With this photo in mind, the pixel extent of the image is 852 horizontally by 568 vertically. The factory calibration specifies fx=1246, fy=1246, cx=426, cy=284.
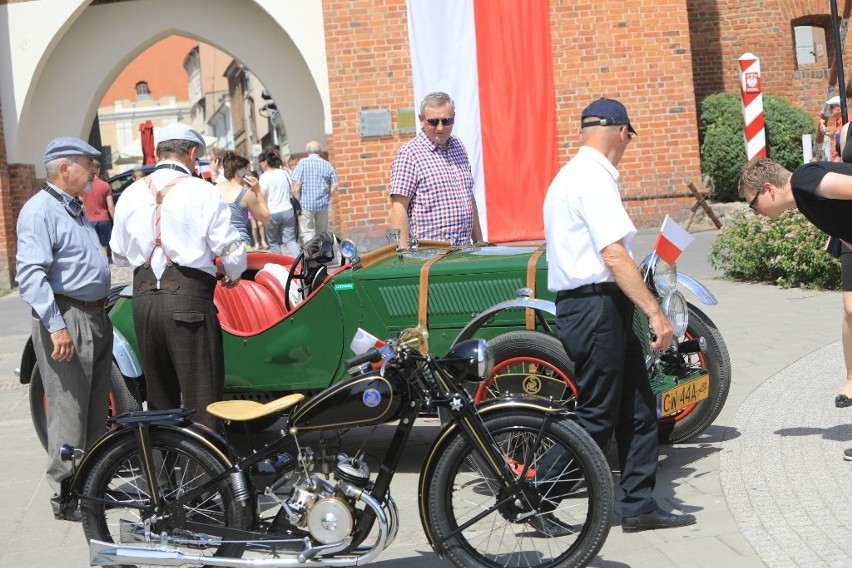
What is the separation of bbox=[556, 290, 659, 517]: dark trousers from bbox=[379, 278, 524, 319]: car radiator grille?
1.12 meters

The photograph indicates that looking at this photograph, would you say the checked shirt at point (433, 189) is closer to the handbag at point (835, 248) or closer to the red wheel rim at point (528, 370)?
the red wheel rim at point (528, 370)

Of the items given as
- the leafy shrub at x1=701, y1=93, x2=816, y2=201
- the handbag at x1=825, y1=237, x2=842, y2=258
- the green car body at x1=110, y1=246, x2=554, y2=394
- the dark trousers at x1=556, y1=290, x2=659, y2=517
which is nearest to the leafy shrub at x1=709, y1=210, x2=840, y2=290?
the handbag at x1=825, y1=237, x2=842, y2=258

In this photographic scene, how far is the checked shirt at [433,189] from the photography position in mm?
7297

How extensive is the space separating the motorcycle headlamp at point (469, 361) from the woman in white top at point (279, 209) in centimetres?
1024

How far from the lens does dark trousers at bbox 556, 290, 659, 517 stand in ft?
16.2

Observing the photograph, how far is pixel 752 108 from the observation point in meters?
17.3

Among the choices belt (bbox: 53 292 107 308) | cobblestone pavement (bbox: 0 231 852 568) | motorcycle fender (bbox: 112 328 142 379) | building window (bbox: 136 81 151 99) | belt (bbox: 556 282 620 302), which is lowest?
cobblestone pavement (bbox: 0 231 852 568)

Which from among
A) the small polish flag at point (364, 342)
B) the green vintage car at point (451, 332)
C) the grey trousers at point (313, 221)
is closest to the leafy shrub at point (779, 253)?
the green vintage car at point (451, 332)

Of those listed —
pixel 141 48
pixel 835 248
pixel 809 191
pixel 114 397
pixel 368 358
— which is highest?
pixel 141 48

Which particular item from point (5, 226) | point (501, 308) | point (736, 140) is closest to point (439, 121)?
point (501, 308)

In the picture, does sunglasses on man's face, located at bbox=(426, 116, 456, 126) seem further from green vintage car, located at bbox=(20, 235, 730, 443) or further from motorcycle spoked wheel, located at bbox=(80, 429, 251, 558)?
motorcycle spoked wheel, located at bbox=(80, 429, 251, 558)

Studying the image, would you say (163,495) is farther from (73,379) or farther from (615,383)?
(615,383)

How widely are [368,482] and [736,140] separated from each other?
15.6 m

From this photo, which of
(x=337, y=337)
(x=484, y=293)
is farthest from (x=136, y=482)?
(x=484, y=293)
